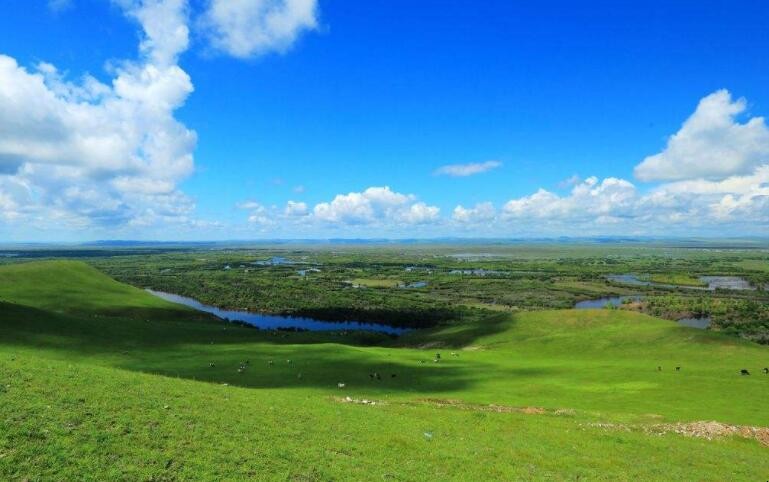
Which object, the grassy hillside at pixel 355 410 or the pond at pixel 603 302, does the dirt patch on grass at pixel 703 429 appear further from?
the pond at pixel 603 302

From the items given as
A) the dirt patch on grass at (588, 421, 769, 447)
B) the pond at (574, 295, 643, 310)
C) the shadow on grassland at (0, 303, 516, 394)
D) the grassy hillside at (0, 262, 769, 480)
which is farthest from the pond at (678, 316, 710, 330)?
the dirt patch on grass at (588, 421, 769, 447)

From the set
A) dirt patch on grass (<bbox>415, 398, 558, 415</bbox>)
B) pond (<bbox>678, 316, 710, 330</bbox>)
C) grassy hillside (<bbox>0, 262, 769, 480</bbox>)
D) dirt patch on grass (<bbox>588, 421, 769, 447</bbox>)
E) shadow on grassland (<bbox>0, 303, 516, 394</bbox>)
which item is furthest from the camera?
pond (<bbox>678, 316, 710, 330</bbox>)

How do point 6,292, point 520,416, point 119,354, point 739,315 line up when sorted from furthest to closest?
1. point 739,315
2. point 6,292
3. point 119,354
4. point 520,416

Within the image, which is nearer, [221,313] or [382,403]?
[382,403]

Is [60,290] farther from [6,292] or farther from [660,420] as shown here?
[660,420]

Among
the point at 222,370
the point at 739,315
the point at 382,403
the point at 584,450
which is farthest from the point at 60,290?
the point at 739,315

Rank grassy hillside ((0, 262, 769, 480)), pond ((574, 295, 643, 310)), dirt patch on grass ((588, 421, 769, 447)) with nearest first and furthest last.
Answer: grassy hillside ((0, 262, 769, 480)) < dirt patch on grass ((588, 421, 769, 447)) < pond ((574, 295, 643, 310))

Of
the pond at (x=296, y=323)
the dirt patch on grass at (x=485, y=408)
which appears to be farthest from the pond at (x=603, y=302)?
the dirt patch on grass at (x=485, y=408)

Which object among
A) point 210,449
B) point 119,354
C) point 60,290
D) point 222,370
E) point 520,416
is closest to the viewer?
point 210,449

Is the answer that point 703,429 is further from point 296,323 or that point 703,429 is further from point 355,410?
point 296,323

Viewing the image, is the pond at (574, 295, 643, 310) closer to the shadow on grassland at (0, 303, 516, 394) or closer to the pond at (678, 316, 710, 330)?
the pond at (678, 316, 710, 330)
